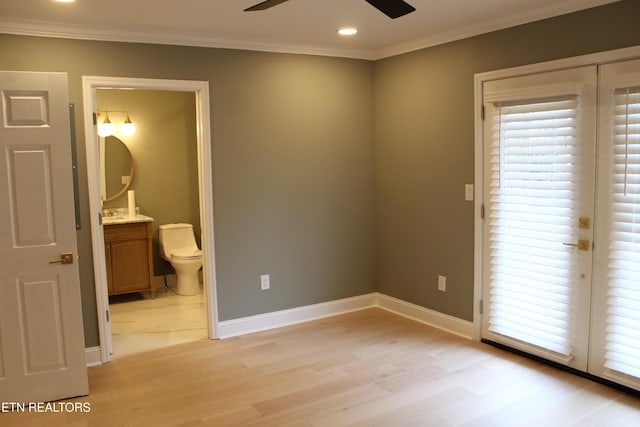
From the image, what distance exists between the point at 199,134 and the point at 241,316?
1597 millimetres

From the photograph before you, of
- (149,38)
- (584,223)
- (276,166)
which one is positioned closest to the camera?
(584,223)

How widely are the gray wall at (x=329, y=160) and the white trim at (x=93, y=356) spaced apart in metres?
0.05

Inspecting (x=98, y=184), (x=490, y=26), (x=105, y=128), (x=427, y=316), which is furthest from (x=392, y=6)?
(x=105, y=128)

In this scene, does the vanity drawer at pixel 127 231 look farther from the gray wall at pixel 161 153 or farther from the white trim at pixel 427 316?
the white trim at pixel 427 316

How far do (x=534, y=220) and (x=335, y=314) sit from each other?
2.11 meters

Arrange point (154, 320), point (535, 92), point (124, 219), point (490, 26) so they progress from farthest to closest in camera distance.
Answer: point (124, 219) < point (154, 320) < point (490, 26) < point (535, 92)

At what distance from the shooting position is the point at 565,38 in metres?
3.37

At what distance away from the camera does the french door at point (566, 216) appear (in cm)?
313

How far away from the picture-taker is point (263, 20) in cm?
368

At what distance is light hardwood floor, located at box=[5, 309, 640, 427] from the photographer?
9.86ft

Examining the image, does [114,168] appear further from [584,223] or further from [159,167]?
[584,223]

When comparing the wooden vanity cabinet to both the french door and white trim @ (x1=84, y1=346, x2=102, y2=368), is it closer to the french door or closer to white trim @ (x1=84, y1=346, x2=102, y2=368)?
white trim @ (x1=84, y1=346, x2=102, y2=368)

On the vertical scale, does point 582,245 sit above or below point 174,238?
above

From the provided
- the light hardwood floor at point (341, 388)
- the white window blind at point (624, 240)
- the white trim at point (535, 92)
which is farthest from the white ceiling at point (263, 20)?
the light hardwood floor at point (341, 388)
